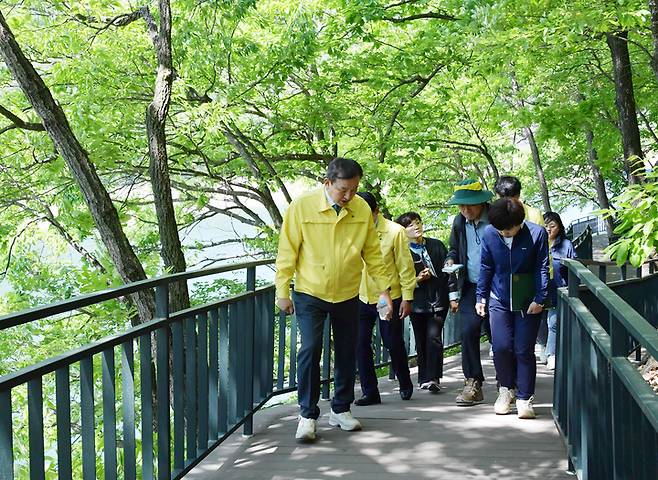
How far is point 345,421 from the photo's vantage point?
20.3 feet

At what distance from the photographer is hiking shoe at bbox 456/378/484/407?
712cm

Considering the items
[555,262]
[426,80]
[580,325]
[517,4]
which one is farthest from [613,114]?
[580,325]

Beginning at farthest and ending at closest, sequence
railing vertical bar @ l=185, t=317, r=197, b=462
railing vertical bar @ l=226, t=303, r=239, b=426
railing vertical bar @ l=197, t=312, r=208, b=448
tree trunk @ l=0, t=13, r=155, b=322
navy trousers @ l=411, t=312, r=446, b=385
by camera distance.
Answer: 1. tree trunk @ l=0, t=13, r=155, b=322
2. navy trousers @ l=411, t=312, r=446, b=385
3. railing vertical bar @ l=226, t=303, r=239, b=426
4. railing vertical bar @ l=197, t=312, r=208, b=448
5. railing vertical bar @ l=185, t=317, r=197, b=462

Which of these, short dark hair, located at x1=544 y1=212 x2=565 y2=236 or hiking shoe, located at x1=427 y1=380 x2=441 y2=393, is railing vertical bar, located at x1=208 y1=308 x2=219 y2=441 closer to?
hiking shoe, located at x1=427 y1=380 x2=441 y2=393

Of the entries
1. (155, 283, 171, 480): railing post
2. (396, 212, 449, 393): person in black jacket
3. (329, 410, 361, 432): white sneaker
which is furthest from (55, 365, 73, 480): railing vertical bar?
(396, 212, 449, 393): person in black jacket

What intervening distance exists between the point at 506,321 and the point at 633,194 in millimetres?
1235

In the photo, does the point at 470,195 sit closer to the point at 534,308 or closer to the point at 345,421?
the point at 534,308

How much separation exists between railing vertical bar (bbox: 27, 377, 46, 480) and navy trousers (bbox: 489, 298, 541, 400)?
3925mm

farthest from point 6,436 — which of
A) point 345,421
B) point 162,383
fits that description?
point 345,421

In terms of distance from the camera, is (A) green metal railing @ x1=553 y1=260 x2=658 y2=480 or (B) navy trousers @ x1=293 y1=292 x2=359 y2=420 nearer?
(A) green metal railing @ x1=553 y1=260 x2=658 y2=480

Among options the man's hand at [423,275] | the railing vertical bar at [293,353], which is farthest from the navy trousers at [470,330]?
the railing vertical bar at [293,353]

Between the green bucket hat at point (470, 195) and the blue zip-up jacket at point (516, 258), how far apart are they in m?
0.57

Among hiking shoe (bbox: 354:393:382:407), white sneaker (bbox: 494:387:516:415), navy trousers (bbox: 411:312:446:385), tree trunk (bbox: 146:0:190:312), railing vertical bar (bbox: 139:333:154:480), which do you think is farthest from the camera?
tree trunk (bbox: 146:0:190:312)

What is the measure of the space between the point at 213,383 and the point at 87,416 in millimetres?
1769
